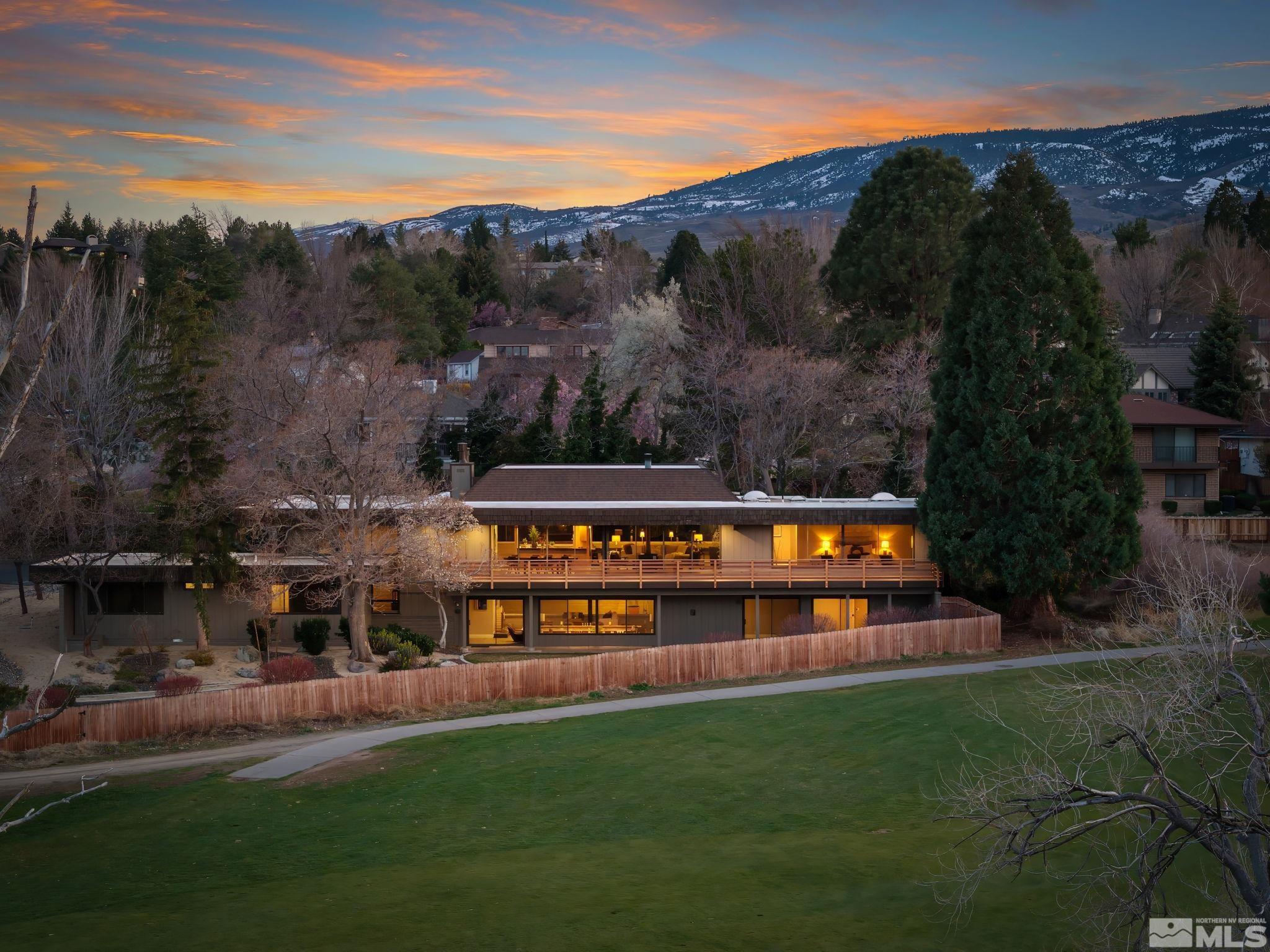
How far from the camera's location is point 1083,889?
17219 millimetres

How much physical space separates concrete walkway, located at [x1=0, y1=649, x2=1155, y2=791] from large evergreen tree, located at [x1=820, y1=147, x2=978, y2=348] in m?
30.2

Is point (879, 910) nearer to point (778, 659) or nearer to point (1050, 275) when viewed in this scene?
point (778, 659)

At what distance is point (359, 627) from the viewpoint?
130 feet

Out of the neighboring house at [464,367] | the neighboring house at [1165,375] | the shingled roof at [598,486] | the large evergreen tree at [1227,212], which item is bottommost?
the shingled roof at [598,486]

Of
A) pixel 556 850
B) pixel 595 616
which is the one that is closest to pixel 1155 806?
pixel 556 850

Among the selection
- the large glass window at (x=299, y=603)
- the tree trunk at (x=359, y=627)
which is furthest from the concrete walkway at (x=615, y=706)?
the large glass window at (x=299, y=603)

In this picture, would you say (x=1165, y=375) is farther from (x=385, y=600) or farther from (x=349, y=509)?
(x=349, y=509)

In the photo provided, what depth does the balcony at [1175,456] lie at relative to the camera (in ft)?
188

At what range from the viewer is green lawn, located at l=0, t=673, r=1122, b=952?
53.7 feet

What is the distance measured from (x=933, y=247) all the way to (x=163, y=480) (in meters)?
40.8

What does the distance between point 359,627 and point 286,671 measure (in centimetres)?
418

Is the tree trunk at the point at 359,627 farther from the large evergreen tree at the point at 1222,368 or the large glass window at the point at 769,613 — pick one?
the large evergreen tree at the point at 1222,368

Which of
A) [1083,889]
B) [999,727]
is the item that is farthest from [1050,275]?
[1083,889]

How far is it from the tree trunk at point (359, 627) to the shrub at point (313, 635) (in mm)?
1294
